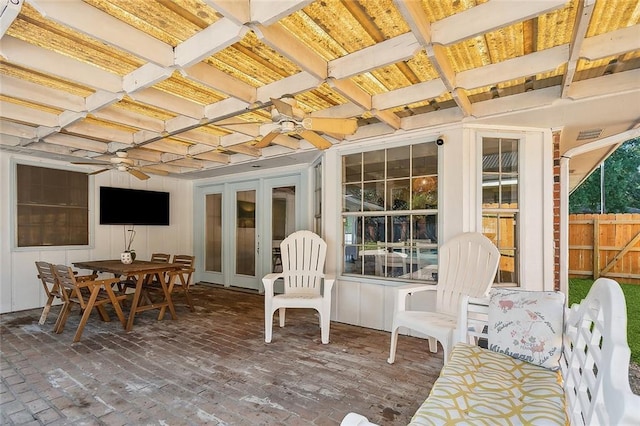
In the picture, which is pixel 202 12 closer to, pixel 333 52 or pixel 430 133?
pixel 333 52

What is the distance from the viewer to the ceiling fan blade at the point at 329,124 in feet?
8.42

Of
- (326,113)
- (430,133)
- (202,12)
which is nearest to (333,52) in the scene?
(202,12)

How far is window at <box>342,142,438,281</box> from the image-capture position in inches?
145

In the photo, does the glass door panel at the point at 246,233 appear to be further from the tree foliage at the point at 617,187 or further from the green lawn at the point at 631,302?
the tree foliage at the point at 617,187

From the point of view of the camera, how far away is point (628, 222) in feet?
23.2

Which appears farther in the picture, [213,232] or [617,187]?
[617,187]

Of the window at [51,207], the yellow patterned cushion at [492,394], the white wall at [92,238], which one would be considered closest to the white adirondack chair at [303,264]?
the yellow patterned cushion at [492,394]

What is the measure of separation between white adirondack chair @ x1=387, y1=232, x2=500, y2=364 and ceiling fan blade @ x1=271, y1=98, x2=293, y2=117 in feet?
5.97

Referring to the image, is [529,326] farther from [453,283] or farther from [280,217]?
[280,217]

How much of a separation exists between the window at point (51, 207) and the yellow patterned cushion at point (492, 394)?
5.85 m

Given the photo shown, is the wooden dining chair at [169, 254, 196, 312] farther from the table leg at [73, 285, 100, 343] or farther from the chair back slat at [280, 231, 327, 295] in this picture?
the chair back slat at [280, 231, 327, 295]

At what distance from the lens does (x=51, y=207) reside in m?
5.04

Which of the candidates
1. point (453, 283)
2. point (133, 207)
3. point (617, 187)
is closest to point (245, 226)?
point (133, 207)

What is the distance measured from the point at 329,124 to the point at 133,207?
15.8 ft
